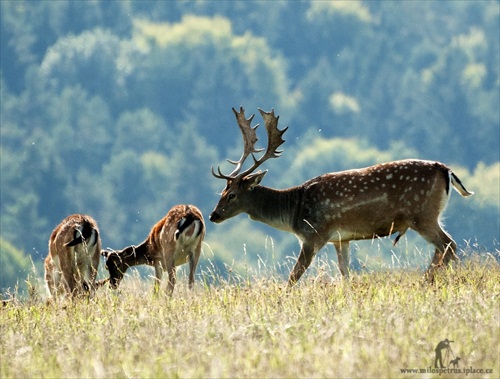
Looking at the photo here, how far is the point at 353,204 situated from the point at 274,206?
115 centimetres

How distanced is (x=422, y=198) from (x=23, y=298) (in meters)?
4.15

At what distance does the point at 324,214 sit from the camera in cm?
1043

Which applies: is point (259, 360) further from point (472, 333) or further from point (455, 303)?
point (455, 303)

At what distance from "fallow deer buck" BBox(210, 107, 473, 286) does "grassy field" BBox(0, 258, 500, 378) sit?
5.88ft

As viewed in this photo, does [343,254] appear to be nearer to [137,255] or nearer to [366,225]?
[366,225]

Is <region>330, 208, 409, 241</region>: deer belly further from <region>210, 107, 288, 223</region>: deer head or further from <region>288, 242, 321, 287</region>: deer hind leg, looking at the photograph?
<region>210, 107, 288, 223</region>: deer head

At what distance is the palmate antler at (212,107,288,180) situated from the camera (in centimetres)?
1116

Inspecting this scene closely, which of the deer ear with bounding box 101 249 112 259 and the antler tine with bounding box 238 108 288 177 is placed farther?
the deer ear with bounding box 101 249 112 259

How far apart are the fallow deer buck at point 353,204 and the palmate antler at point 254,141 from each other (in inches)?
1.0

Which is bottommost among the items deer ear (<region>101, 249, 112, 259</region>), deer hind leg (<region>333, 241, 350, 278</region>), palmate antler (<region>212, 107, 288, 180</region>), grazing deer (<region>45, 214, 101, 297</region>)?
deer hind leg (<region>333, 241, 350, 278</region>)

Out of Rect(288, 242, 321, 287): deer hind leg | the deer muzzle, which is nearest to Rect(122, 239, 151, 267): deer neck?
the deer muzzle

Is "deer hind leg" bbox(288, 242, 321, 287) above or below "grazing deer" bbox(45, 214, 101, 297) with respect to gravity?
below

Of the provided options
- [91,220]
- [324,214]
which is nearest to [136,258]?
[91,220]

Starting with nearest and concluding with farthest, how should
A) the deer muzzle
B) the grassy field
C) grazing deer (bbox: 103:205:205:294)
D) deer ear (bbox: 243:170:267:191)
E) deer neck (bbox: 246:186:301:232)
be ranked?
the grassy field → deer neck (bbox: 246:186:301:232) → deer ear (bbox: 243:170:267:191) → the deer muzzle → grazing deer (bbox: 103:205:205:294)
